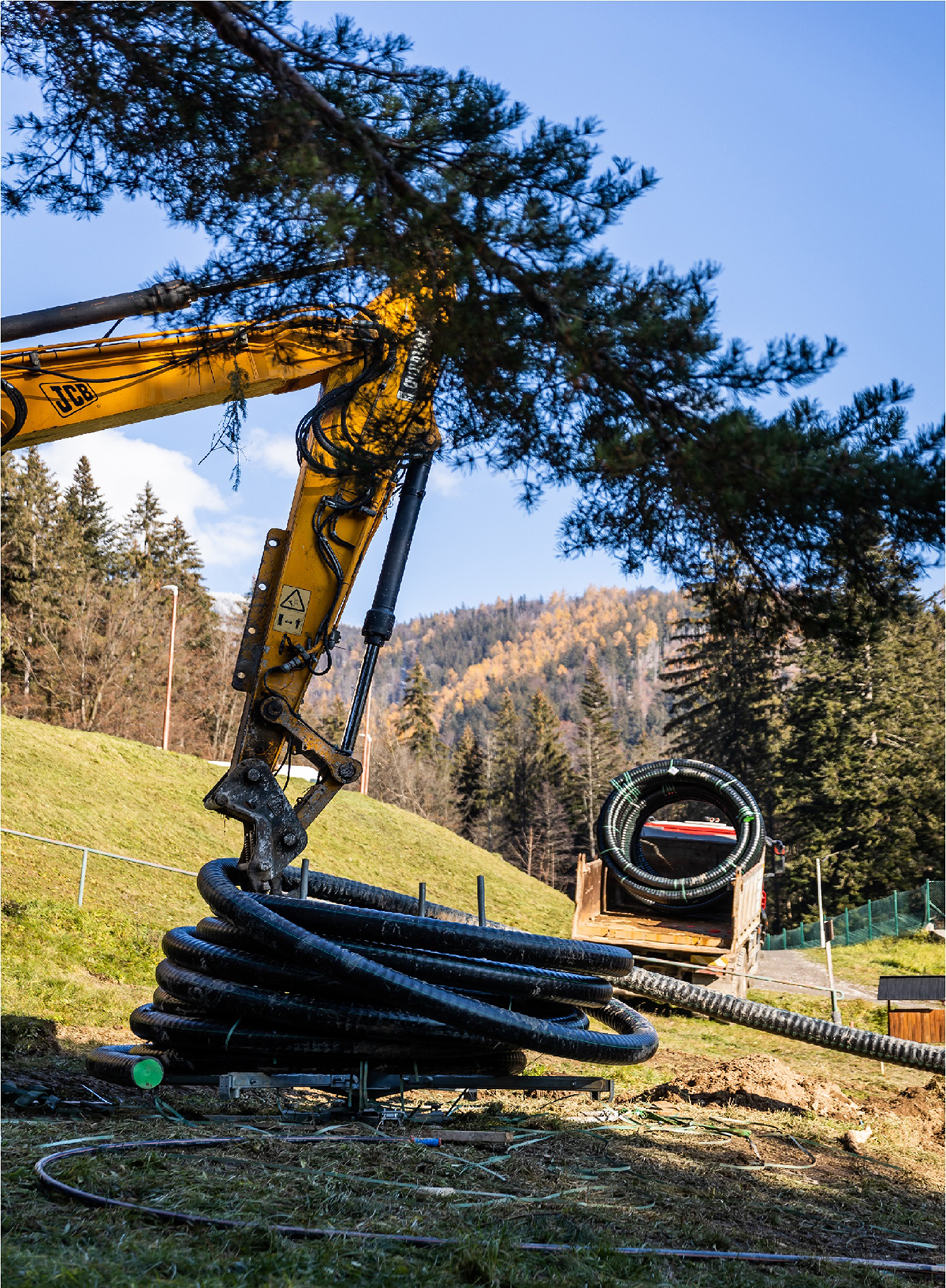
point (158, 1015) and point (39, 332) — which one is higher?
point (39, 332)

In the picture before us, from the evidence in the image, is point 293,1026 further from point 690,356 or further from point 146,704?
point 146,704

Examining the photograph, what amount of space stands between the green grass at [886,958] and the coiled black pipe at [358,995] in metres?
12.5

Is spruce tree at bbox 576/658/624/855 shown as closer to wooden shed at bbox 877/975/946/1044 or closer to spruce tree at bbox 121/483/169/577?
spruce tree at bbox 121/483/169/577

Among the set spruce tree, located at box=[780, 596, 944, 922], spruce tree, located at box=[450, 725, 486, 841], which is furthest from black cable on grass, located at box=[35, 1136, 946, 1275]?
spruce tree, located at box=[450, 725, 486, 841]

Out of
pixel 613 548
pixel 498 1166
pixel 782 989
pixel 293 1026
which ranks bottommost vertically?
pixel 782 989

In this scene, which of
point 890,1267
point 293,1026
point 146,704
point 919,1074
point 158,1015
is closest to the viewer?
point 890,1267

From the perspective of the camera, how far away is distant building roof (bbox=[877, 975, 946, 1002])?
1085 centimetres

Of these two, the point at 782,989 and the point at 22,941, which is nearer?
the point at 22,941

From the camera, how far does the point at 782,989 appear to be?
47.3 feet

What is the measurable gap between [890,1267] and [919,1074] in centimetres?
678

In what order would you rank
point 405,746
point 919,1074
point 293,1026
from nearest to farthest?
point 293,1026 < point 919,1074 < point 405,746

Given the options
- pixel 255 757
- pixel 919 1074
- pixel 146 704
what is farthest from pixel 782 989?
pixel 146 704

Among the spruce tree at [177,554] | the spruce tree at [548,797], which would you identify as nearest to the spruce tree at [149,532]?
the spruce tree at [177,554]

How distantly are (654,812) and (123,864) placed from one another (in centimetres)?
836
